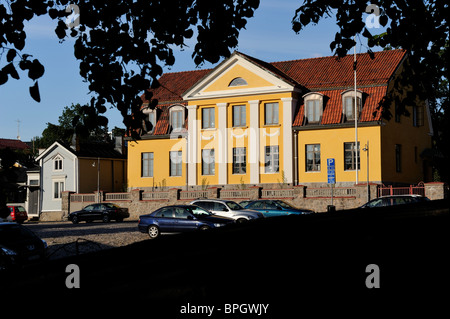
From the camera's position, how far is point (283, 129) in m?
47.3

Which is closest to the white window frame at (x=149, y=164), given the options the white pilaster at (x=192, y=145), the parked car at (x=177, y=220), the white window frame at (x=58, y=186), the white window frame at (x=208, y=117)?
the white pilaster at (x=192, y=145)

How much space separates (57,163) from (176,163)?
14965mm

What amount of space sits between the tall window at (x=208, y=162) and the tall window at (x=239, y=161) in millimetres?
1807

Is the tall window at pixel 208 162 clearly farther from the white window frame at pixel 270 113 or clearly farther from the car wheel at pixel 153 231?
the car wheel at pixel 153 231

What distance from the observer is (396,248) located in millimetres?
3447

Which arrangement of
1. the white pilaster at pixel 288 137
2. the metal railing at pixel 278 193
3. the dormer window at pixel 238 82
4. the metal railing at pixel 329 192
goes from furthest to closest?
the dormer window at pixel 238 82 < the white pilaster at pixel 288 137 < the metal railing at pixel 278 193 < the metal railing at pixel 329 192

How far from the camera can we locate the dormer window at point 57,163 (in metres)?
60.2

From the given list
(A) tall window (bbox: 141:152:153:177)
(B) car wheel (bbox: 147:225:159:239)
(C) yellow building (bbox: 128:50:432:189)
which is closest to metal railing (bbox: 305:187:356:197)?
(C) yellow building (bbox: 128:50:432:189)

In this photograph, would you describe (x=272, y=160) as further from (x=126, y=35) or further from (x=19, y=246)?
(x=126, y=35)

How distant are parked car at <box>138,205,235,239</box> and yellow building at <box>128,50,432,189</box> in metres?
18.5

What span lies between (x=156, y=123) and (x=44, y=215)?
14.7 metres

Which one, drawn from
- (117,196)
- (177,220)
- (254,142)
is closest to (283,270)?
(177,220)

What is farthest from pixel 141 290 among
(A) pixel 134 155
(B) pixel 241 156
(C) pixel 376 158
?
(A) pixel 134 155
